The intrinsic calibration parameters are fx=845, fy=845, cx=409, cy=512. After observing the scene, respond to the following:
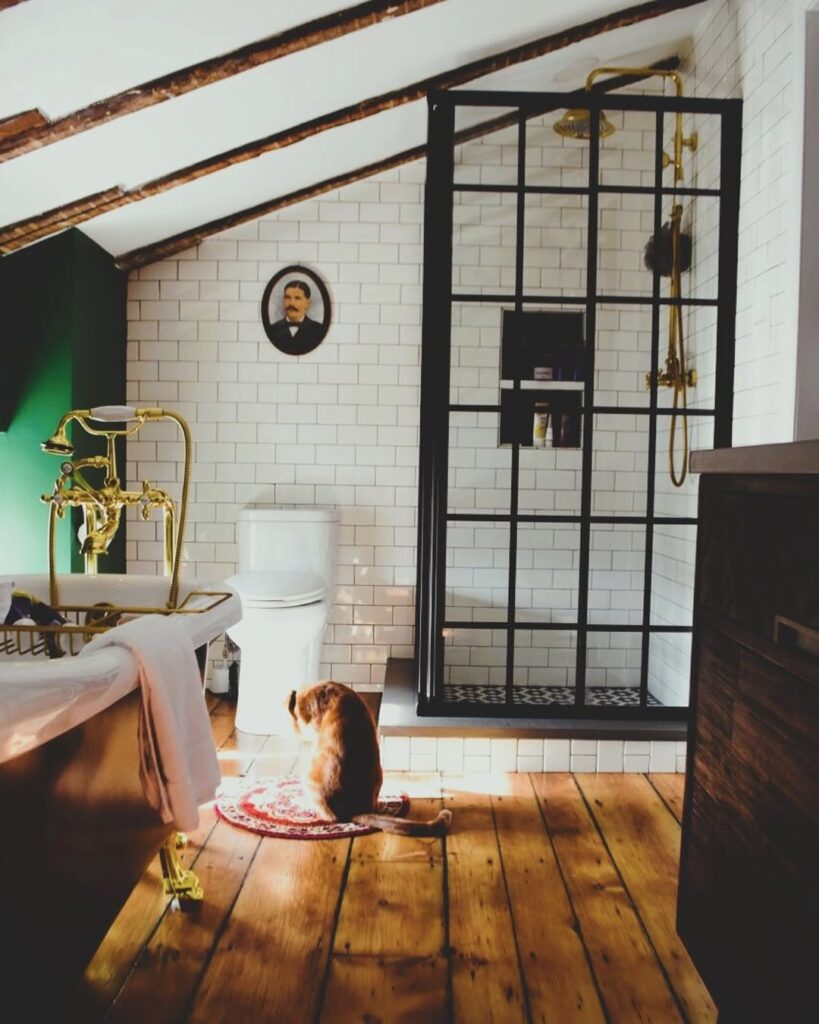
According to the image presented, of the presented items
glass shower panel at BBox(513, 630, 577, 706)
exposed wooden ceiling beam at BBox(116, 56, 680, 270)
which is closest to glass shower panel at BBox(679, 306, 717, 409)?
glass shower panel at BBox(513, 630, 577, 706)

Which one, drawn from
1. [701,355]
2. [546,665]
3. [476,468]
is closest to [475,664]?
[546,665]

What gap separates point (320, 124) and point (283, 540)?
1.77 m

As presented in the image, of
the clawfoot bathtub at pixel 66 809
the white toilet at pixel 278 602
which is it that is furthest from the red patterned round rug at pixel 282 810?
the clawfoot bathtub at pixel 66 809

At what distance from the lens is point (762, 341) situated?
297 cm

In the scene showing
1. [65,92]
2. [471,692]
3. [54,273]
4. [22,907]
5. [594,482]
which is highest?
[65,92]

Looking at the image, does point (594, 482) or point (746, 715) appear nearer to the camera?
point (746, 715)

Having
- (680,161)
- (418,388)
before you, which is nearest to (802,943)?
(680,161)

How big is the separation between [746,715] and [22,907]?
114 centimetres

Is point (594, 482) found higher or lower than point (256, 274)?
lower

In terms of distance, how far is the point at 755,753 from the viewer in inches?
49.6

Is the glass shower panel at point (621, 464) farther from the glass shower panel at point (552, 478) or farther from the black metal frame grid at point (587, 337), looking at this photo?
the black metal frame grid at point (587, 337)

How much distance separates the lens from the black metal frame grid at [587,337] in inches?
126

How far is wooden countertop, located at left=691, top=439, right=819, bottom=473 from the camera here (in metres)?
1.10

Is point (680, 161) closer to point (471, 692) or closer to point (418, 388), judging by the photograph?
point (418, 388)
